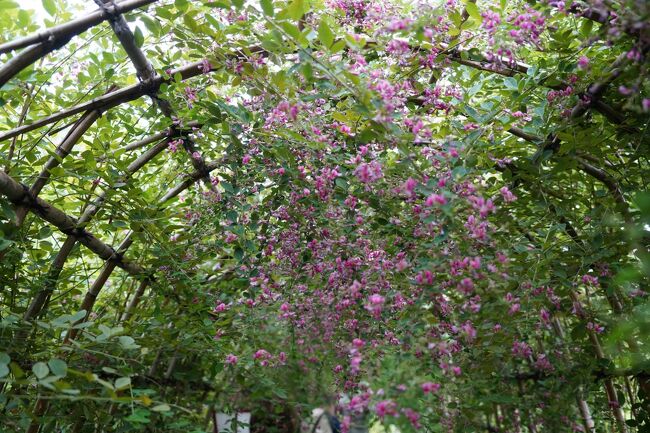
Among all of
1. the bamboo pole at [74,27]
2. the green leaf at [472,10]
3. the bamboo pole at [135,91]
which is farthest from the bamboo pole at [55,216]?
the green leaf at [472,10]

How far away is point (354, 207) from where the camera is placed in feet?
4.56

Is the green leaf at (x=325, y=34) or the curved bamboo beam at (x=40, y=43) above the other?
the curved bamboo beam at (x=40, y=43)

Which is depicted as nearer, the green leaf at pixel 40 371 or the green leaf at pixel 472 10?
the green leaf at pixel 40 371

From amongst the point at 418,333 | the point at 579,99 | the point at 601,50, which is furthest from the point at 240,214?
the point at 601,50

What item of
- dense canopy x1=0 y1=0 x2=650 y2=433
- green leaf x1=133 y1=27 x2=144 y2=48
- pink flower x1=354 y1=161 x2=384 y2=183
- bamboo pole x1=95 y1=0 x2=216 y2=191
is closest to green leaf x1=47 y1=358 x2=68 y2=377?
dense canopy x1=0 y1=0 x2=650 y2=433

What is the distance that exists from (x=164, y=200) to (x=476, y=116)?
4.02 ft

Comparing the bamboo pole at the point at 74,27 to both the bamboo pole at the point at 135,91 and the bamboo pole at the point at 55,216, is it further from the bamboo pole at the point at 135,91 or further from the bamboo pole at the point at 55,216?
the bamboo pole at the point at 55,216

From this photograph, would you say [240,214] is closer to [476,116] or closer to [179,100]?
[179,100]

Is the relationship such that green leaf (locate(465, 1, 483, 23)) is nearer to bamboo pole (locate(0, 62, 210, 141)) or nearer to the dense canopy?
the dense canopy

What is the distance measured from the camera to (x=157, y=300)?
2025mm

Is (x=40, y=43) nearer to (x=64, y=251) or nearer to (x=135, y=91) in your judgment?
(x=135, y=91)

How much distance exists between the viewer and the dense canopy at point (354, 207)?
1.16 meters

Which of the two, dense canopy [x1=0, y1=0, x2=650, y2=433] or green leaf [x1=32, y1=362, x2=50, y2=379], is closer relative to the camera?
green leaf [x1=32, y1=362, x2=50, y2=379]

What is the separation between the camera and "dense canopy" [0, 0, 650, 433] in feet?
3.81
